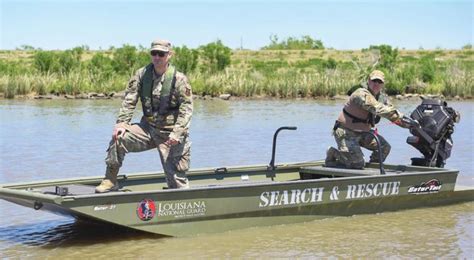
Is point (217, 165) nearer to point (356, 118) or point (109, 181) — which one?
point (356, 118)

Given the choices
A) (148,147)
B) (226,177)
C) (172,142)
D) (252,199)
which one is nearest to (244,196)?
(252,199)

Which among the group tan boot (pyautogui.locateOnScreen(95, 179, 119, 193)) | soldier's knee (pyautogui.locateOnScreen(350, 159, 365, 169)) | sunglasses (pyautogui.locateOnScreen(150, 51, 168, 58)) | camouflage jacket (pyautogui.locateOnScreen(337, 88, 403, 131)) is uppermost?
sunglasses (pyautogui.locateOnScreen(150, 51, 168, 58))

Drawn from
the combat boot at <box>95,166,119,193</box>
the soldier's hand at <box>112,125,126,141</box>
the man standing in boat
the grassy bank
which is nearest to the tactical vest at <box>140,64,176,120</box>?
the man standing in boat

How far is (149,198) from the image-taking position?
8.61 metres

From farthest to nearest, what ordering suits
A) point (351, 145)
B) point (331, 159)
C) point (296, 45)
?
1. point (296, 45)
2. point (331, 159)
3. point (351, 145)

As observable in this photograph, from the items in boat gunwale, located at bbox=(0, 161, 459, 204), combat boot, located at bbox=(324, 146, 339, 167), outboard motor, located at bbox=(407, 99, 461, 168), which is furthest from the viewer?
outboard motor, located at bbox=(407, 99, 461, 168)

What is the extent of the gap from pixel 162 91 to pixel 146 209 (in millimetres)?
1250

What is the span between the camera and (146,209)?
8.65 m

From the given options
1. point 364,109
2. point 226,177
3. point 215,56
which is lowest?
point 226,177

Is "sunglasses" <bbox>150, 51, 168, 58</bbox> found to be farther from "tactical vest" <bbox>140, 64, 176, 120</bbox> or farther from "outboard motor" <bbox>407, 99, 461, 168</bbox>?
"outboard motor" <bbox>407, 99, 461, 168</bbox>

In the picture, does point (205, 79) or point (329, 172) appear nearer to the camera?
point (329, 172)

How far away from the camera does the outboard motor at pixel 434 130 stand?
11484 millimetres

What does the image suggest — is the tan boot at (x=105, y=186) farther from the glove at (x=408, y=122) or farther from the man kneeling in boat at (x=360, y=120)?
the glove at (x=408, y=122)

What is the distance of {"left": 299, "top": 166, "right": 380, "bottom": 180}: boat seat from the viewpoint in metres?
10.8
